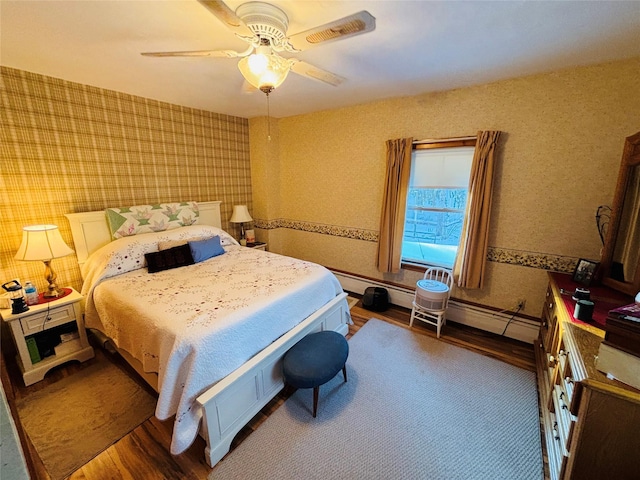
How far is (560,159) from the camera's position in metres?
2.26

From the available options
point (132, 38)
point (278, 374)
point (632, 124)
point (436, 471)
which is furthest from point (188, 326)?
point (632, 124)

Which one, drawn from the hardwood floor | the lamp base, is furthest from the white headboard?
the hardwood floor

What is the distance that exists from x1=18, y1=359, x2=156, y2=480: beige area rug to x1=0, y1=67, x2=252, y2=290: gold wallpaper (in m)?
1.02

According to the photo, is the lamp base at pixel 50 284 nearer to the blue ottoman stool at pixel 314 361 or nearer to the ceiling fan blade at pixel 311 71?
the blue ottoman stool at pixel 314 361

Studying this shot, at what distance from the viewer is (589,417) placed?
1.09 metres

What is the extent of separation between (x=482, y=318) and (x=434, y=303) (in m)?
0.59

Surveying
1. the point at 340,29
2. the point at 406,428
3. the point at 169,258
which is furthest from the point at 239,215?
the point at 406,428

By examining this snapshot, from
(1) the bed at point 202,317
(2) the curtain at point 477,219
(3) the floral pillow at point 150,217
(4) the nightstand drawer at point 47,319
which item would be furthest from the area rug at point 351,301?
(4) the nightstand drawer at point 47,319

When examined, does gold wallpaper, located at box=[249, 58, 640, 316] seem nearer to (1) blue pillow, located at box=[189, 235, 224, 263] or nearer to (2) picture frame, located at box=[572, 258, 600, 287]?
(2) picture frame, located at box=[572, 258, 600, 287]

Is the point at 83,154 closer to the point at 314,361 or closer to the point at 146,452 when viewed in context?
the point at 146,452

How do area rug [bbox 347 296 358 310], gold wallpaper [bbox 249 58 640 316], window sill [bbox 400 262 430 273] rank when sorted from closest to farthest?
gold wallpaper [bbox 249 58 640 316] → window sill [bbox 400 262 430 273] → area rug [bbox 347 296 358 310]

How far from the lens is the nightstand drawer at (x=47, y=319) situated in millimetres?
2053

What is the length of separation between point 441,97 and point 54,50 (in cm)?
320

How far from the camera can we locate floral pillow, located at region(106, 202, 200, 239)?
2724 millimetres
